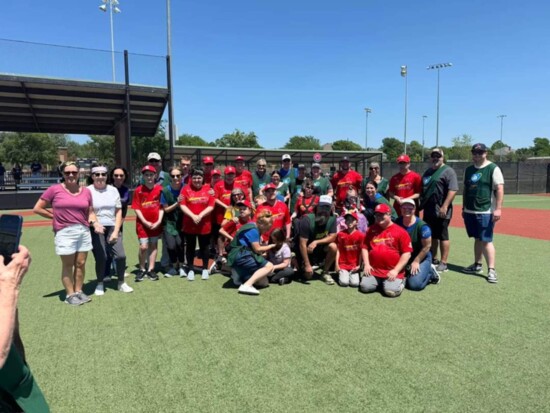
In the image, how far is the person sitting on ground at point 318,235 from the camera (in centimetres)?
555

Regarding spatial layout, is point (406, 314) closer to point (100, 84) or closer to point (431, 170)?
point (431, 170)

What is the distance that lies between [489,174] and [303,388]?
454 centimetres

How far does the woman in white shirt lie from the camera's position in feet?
16.0

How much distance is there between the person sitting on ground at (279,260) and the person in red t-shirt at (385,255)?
3.52 ft

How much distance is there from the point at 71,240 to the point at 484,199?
18.9 ft

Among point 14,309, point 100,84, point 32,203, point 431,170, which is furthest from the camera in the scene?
point 32,203

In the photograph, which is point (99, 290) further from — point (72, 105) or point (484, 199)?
point (72, 105)

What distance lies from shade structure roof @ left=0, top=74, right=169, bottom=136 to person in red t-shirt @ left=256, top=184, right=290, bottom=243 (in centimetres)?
1189

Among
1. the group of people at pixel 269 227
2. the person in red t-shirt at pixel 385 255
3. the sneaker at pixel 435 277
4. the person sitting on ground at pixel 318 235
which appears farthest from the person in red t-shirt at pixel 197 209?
the sneaker at pixel 435 277

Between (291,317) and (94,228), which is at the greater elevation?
(94,228)

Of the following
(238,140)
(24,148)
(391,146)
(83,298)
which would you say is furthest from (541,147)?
(83,298)

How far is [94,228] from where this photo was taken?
4.76 metres

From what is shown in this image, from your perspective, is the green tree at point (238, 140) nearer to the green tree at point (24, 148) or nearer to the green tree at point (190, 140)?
the green tree at point (190, 140)

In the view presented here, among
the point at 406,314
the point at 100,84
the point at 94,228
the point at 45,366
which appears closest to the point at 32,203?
the point at 100,84
